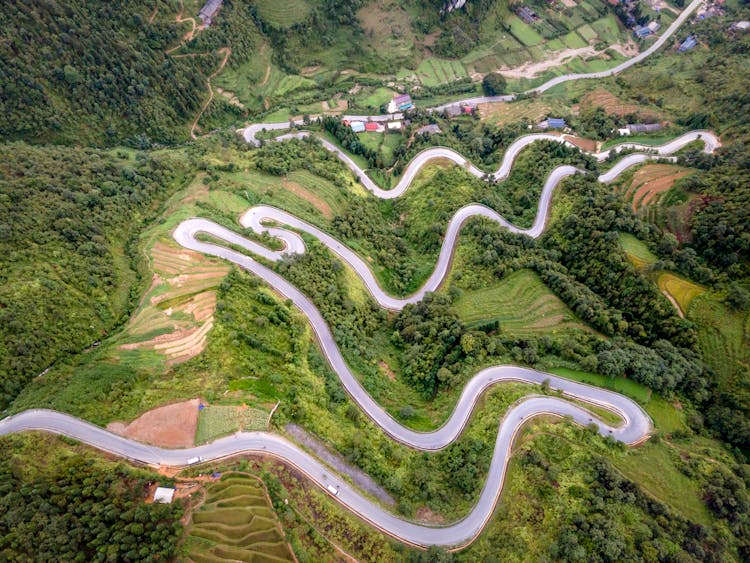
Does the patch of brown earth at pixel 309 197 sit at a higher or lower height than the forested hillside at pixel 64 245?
higher

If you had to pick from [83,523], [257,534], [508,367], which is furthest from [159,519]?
[508,367]

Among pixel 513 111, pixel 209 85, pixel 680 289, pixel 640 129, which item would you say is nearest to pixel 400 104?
pixel 513 111

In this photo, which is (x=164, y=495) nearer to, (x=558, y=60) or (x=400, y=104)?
(x=400, y=104)

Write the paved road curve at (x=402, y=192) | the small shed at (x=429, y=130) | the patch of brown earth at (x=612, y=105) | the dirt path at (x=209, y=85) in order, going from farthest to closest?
the dirt path at (x=209, y=85) → the small shed at (x=429, y=130) → the patch of brown earth at (x=612, y=105) → the paved road curve at (x=402, y=192)

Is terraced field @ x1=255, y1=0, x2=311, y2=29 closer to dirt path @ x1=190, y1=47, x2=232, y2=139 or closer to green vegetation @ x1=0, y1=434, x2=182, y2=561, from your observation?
dirt path @ x1=190, y1=47, x2=232, y2=139

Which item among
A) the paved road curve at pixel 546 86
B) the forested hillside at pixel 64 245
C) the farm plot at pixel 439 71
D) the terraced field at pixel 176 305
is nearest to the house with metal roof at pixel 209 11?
the paved road curve at pixel 546 86

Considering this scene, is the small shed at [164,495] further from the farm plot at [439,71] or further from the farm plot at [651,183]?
the farm plot at [439,71]
